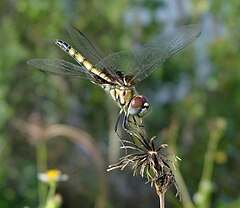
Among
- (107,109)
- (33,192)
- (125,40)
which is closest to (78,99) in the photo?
(107,109)

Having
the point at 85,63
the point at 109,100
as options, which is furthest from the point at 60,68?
the point at 109,100

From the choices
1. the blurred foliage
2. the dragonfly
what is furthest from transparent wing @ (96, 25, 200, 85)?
the blurred foliage

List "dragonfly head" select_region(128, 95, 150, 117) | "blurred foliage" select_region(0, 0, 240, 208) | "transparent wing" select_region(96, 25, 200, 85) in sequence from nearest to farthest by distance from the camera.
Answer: "dragonfly head" select_region(128, 95, 150, 117), "transparent wing" select_region(96, 25, 200, 85), "blurred foliage" select_region(0, 0, 240, 208)

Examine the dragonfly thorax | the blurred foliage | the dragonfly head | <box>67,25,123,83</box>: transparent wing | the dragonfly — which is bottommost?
the dragonfly head

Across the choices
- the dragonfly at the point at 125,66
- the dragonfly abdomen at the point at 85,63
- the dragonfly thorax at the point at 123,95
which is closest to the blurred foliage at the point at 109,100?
the dragonfly abdomen at the point at 85,63

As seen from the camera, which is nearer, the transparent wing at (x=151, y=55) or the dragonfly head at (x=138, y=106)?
the dragonfly head at (x=138, y=106)

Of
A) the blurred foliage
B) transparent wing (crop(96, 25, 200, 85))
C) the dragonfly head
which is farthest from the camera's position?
the blurred foliage

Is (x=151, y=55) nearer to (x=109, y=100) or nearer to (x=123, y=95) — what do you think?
(x=123, y=95)

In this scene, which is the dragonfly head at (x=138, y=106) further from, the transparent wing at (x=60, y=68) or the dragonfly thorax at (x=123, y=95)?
the transparent wing at (x=60, y=68)

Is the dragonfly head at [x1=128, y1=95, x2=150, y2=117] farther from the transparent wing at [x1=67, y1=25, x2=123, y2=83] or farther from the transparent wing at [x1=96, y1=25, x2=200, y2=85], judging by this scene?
the transparent wing at [x1=67, y1=25, x2=123, y2=83]

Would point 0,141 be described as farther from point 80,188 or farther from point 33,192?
point 80,188
